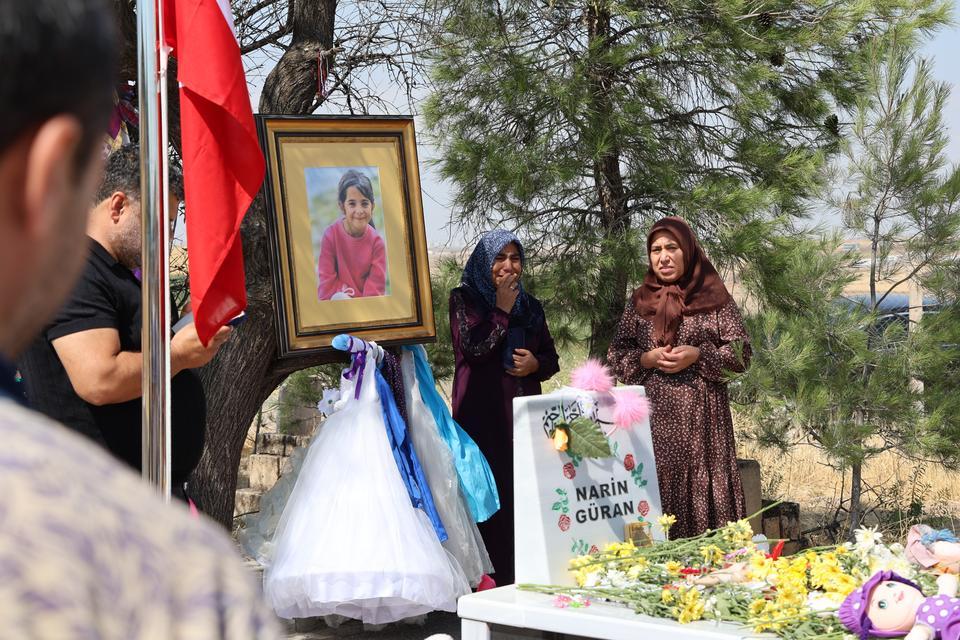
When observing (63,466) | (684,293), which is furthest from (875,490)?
(63,466)

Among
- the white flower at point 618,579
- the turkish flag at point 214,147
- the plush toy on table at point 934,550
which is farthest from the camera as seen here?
the turkish flag at point 214,147

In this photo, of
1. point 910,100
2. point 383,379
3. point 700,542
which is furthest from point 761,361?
point 700,542

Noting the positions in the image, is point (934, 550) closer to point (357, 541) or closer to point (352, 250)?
point (357, 541)

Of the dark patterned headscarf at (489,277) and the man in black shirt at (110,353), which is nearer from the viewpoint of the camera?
the man in black shirt at (110,353)

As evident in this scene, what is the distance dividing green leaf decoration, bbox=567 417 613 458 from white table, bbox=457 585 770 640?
464 millimetres

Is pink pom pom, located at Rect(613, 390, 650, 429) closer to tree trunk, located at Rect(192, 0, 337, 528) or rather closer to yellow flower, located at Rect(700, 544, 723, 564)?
yellow flower, located at Rect(700, 544, 723, 564)

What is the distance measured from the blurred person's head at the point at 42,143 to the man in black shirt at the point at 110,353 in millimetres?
2103

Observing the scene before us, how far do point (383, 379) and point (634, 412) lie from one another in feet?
4.71

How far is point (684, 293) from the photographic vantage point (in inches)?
182

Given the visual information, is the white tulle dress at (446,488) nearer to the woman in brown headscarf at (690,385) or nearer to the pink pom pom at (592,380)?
the woman in brown headscarf at (690,385)

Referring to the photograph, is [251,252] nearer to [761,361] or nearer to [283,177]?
[283,177]

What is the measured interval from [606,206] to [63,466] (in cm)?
560

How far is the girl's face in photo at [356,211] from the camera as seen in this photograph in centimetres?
477

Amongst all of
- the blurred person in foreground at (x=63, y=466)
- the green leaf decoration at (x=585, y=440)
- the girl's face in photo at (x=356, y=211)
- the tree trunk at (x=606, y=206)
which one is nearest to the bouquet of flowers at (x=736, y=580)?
the green leaf decoration at (x=585, y=440)
